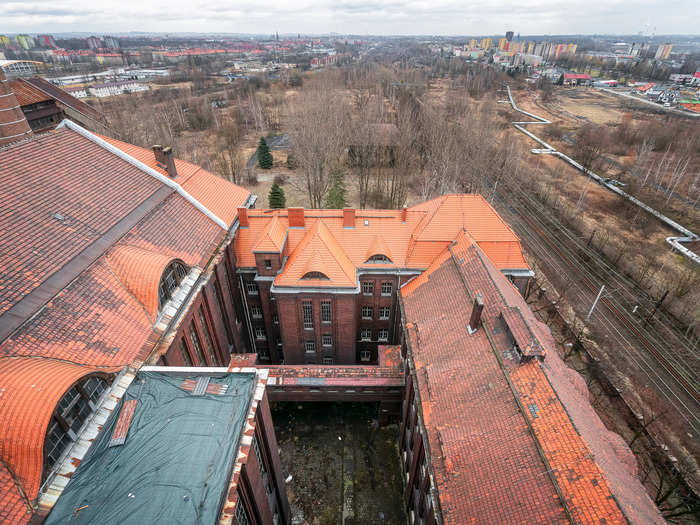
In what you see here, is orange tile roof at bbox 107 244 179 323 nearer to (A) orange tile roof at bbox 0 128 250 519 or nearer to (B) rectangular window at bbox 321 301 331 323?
(A) orange tile roof at bbox 0 128 250 519

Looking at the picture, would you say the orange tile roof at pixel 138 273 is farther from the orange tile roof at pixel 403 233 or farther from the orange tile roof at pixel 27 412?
the orange tile roof at pixel 403 233

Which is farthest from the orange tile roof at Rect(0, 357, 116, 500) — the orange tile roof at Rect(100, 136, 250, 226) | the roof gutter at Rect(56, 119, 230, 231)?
the orange tile roof at Rect(100, 136, 250, 226)

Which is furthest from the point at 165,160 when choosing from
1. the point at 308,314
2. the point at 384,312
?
the point at 384,312

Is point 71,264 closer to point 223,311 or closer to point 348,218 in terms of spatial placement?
point 223,311

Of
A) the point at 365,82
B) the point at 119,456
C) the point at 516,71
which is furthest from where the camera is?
the point at 516,71

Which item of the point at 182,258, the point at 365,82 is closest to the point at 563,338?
the point at 182,258

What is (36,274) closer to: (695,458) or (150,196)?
(150,196)
